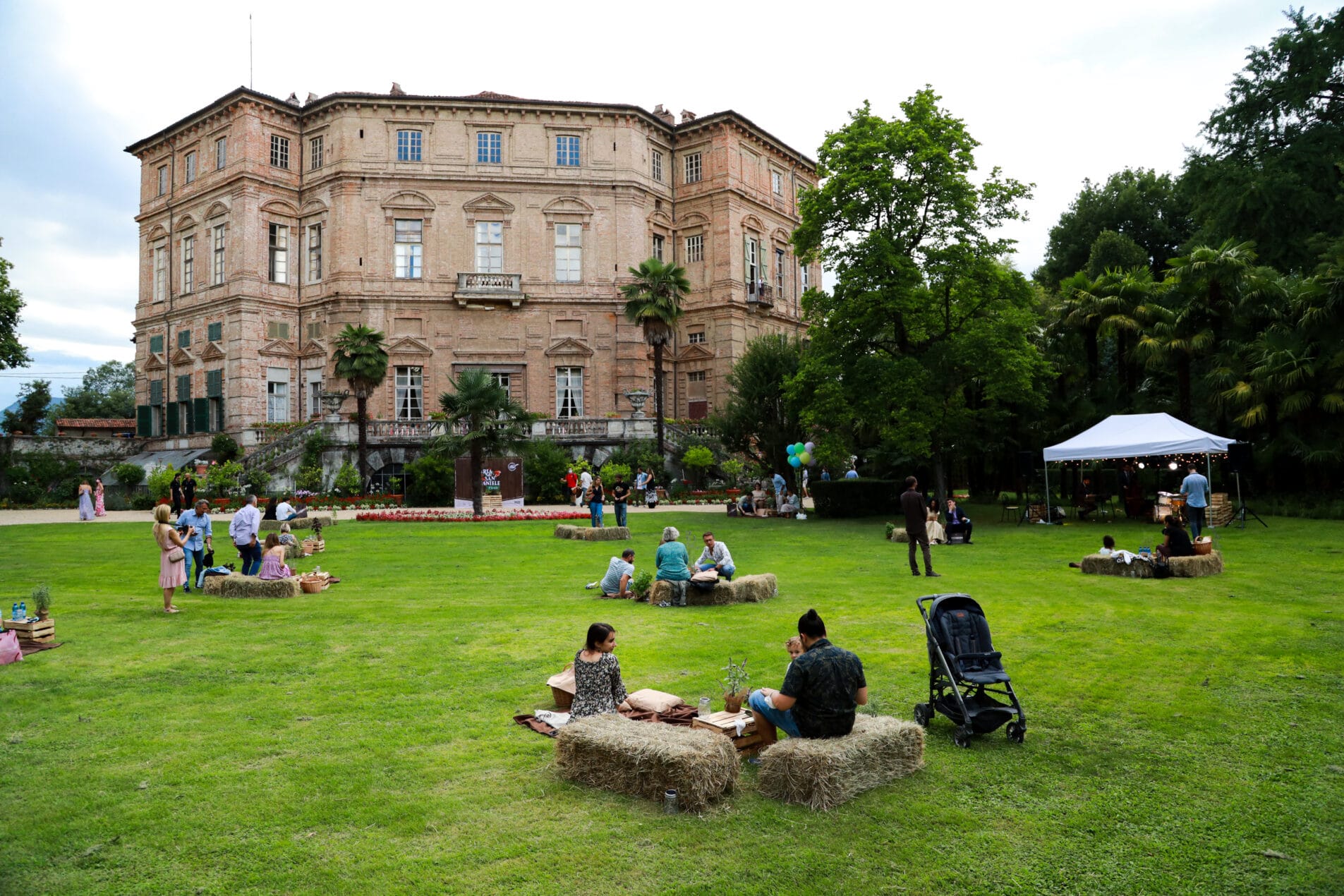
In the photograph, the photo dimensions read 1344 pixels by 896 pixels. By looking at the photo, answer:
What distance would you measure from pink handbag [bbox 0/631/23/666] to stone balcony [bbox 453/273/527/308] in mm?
35945

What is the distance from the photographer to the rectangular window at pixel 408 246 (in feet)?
145

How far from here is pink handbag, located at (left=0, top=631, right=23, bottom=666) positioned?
354 inches

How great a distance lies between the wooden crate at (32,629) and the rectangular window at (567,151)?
129ft

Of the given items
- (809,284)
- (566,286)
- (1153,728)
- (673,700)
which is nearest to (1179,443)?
(1153,728)

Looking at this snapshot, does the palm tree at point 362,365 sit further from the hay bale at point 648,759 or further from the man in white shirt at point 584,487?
the hay bale at point 648,759

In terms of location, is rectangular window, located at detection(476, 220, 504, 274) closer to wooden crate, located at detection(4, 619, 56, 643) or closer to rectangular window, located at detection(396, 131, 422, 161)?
rectangular window, located at detection(396, 131, 422, 161)

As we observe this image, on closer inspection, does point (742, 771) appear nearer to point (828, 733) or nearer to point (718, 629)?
point (828, 733)

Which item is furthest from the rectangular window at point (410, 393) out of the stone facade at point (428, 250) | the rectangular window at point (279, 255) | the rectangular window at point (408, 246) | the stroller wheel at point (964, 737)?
the stroller wheel at point (964, 737)

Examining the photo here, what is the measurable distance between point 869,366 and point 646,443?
14843 mm

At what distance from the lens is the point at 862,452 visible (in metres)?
35.2

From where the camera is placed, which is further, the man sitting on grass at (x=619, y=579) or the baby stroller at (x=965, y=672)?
the man sitting on grass at (x=619, y=579)

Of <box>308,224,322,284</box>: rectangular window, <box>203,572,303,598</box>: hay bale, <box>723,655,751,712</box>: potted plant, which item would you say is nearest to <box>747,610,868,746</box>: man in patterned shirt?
<box>723,655,751,712</box>: potted plant

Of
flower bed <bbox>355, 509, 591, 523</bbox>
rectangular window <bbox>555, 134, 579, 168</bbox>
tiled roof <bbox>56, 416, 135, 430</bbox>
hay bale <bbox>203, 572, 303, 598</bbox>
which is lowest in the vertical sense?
hay bale <bbox>203, 572, 303, 598</bbox>

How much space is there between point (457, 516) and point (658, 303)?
15.1 m
